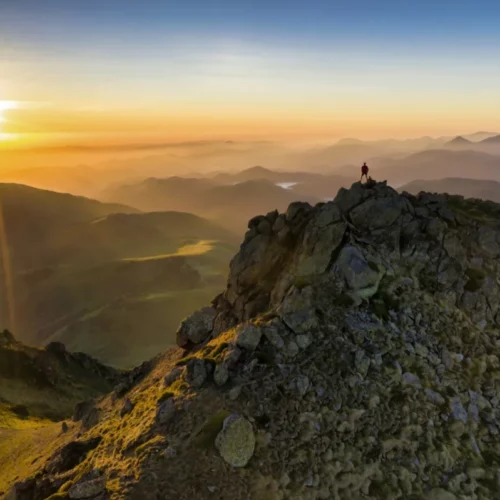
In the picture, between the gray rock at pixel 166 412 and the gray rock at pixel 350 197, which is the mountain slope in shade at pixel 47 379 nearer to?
the gray rock at pixel 166 412

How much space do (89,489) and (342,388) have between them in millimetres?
12293

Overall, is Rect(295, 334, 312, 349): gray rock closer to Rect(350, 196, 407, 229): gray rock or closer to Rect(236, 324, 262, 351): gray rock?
Rect(236, 324, 262, 351): gray rock

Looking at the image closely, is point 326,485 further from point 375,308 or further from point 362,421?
point 375,308

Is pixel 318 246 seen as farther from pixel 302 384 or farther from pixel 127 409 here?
pixel 127 409

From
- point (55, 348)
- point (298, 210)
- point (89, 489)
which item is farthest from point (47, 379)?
point (89, 489)

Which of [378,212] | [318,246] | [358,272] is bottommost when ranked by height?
[358,272]

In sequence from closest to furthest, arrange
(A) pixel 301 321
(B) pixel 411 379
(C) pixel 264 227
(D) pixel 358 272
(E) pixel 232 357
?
(B) pixel 411 379, (E) pixel 232 357, (A) pixel 301 321, (D) pixel 358 272, (C) pixel 264 227

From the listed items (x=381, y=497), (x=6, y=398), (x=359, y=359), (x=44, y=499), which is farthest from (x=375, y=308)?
(x=6, y=398)

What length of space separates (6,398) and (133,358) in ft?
163

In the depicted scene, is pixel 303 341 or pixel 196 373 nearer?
pixel 196 373

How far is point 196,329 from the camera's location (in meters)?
37.3

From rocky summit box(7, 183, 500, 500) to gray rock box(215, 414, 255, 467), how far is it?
4cm

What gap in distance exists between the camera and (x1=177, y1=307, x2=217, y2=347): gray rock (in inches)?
1460

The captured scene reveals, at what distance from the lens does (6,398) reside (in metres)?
72.6
